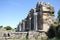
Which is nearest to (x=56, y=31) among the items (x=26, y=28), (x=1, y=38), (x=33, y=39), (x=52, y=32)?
(x=52, y=32)

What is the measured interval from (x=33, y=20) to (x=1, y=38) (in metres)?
7.65

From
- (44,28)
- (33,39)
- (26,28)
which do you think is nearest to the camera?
(33,39)

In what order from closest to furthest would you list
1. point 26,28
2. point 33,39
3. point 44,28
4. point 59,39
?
point 59,39, point 33,39, point 44,28, point 26,28

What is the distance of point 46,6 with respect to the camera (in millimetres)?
29625

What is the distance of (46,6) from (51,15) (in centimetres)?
169

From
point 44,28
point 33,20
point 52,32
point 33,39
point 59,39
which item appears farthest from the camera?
point 33,20

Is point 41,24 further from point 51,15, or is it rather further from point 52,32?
point 52,32

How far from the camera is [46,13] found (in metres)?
29.2

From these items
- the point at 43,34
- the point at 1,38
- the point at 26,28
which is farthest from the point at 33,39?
the point at 26,28

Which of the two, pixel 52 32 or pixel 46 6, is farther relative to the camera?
pixel 46 6

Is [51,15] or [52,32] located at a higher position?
[51,15]

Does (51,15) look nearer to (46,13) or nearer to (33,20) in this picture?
(46,13)

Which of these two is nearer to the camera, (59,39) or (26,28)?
(59,39)

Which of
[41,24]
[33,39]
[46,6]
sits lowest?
[33,39]
